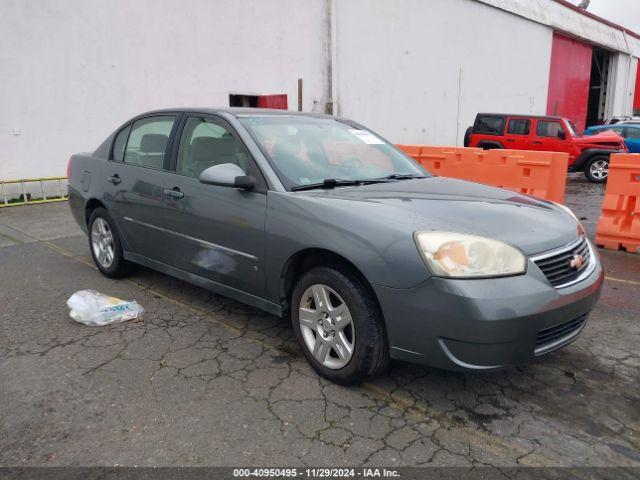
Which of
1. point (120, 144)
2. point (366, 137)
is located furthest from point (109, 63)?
point (366, 137)

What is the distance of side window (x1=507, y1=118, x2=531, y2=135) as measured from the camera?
14.5 metres

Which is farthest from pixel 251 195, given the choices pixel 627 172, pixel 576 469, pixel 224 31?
pixel 224 31

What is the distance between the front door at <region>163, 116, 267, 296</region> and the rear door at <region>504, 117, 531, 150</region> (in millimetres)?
12384

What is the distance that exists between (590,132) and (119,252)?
49.9 feet

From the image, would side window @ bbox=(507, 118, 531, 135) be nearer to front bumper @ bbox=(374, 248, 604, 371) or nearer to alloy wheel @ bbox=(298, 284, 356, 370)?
front bumper @ bbox=(374, 248, 604, 371)

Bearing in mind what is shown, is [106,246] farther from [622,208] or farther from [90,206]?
[622,208]

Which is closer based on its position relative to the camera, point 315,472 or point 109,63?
point 315,472

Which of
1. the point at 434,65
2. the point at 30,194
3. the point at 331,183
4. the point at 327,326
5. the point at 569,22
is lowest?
the point at 30,194

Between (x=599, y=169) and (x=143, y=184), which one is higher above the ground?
(x=143, y=184)

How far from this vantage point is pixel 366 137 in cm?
419

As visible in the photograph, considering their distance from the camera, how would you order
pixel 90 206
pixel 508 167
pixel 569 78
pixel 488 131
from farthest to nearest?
pixel 569 78 → pixel 488 131 → pixel 508 167 → pixel 90 206

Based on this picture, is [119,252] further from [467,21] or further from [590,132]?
[467,21]

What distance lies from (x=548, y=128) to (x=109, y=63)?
11.0 meters

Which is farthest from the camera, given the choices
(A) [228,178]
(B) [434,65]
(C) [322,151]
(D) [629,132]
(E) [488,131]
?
(B) [434,65]
